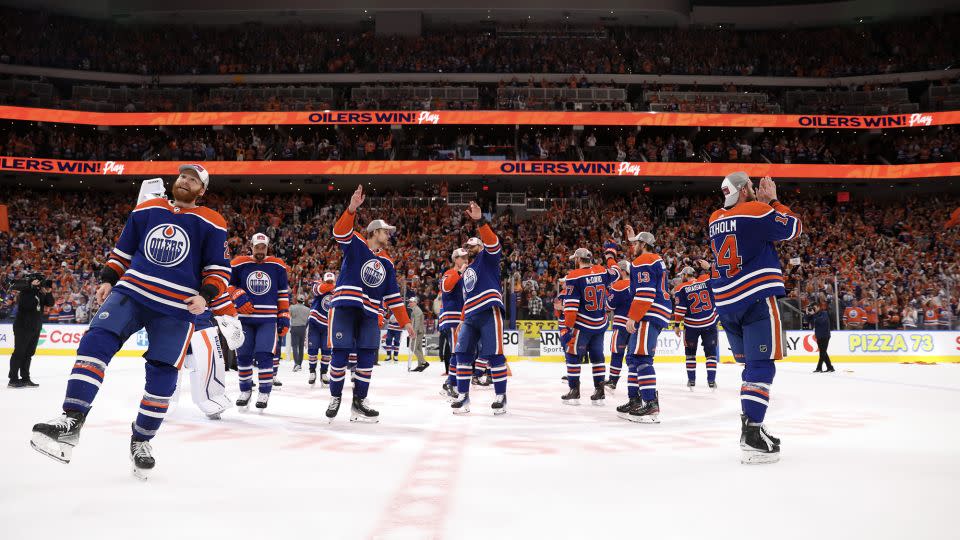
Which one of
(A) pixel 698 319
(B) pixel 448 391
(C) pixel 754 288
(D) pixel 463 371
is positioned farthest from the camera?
(A) pixel 698 319

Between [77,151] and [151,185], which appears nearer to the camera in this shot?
[151,185]

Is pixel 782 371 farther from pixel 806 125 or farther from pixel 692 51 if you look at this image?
pixel 692 51

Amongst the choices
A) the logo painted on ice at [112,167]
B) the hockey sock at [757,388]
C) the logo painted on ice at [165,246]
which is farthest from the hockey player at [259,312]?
the logo painted on ice at [112,167]

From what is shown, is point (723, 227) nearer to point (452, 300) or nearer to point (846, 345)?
point (452, 300)

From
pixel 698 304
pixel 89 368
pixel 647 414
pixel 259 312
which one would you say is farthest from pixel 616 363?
pixel 89 368

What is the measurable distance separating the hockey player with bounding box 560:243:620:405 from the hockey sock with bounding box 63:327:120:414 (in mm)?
5949

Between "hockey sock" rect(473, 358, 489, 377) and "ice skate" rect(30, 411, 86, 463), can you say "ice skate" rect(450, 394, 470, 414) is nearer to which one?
"hockey sock" rect(473, 358, 489, 377)

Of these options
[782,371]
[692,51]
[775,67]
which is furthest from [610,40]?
[782,371]

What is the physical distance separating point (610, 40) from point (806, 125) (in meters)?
12.0

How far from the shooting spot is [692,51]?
3725 centimetres

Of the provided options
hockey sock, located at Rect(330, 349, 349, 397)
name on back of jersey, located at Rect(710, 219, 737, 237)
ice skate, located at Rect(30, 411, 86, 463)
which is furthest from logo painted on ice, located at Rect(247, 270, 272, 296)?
name on back of jersey, located at Rect(710, 219, 737, 237)

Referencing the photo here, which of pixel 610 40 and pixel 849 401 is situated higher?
pixel 610 40

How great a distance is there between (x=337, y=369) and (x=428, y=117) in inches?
1030

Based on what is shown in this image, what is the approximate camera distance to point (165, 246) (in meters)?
4.27
